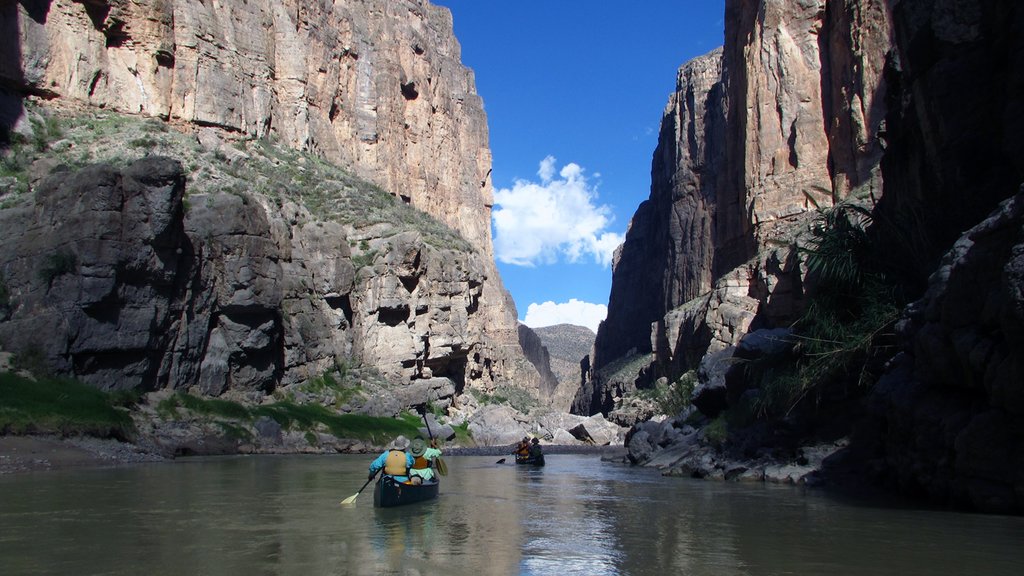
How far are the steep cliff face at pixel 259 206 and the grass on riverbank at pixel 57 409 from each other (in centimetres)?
181

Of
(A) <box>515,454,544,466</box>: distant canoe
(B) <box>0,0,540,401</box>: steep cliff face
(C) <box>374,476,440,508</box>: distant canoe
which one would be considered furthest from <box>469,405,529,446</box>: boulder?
(C) <box>374,476,440,508</box>: distant canoe

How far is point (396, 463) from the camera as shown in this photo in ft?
55.1

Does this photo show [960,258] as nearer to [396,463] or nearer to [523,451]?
[396,463]

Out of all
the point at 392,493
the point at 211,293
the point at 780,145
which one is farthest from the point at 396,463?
the point at 780,145

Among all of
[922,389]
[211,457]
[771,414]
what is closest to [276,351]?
[211,457]

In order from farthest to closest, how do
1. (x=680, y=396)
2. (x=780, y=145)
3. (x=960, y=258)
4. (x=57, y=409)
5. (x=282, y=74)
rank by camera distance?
(x=282, y=74) → (x=780, y=145) → (x=680, y=396) → (x=57, y=409) → (x=960, y=258)

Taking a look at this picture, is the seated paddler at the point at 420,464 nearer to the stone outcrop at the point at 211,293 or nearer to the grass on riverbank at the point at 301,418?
the stone outcrop at the point at 211,293

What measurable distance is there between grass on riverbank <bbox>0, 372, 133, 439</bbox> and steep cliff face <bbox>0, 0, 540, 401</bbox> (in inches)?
71.4

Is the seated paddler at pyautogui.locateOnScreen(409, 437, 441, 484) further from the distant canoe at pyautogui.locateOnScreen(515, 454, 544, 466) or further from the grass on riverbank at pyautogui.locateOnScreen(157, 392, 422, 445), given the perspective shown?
the grass on riverbank at pyautogui.locateOnScreen(157, 392, 422, 445)

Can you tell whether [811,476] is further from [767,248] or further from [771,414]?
[767,248]

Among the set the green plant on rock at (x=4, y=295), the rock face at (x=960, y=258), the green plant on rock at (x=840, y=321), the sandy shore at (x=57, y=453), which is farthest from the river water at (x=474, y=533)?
the green plant on rock at (x=4, y=295)

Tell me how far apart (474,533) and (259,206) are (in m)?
33.0

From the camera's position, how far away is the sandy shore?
2177cm

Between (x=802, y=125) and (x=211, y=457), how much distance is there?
1736 inches
